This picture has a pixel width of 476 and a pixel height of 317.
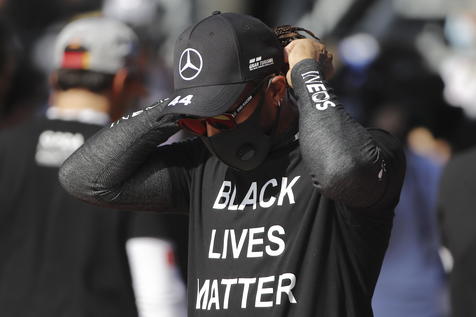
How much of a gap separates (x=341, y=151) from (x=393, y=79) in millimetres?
6322

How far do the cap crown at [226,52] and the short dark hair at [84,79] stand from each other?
1301 mm

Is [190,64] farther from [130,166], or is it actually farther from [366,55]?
[366,55]

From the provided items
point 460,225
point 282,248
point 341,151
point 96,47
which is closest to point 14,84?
point 96,47

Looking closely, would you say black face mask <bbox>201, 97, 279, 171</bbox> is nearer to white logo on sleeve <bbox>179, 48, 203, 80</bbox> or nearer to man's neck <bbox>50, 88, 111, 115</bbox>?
white logo on sleeve <bbox>179, 48, 203, 80</bbox>

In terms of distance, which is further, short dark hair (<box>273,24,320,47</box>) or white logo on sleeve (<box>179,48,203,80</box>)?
short dark hair (<box>273,24,320,47</box>)

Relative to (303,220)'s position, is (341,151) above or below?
above

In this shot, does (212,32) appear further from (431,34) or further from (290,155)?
(431,34)

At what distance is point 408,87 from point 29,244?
4.43 m

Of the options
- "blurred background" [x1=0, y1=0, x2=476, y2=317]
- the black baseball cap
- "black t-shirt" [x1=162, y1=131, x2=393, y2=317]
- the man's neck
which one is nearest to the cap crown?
the black baseball cap

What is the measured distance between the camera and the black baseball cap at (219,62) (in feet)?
10.6

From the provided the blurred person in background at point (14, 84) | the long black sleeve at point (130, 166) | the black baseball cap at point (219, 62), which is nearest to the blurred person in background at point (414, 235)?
the blurred person in background at point (14, 84)

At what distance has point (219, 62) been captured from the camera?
3.25 m

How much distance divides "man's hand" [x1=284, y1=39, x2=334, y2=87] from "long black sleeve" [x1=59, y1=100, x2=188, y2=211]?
47 centimetres

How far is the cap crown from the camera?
10.7 ft
